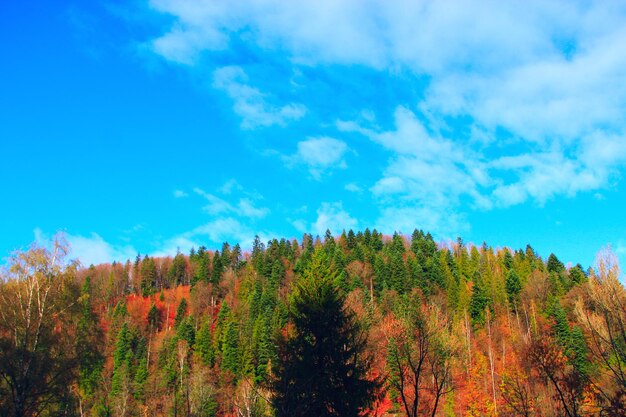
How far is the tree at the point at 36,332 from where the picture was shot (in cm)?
1978

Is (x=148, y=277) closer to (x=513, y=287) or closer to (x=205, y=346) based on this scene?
(x=205, y=346)

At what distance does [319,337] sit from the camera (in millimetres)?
20422

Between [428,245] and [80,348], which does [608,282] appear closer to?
[80,348]

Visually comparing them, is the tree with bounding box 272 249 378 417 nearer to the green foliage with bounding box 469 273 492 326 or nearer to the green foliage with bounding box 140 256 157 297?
the green foliage with bounding box 469 273 492 326

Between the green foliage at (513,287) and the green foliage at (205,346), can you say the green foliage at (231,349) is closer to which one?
the green foliage at (205,346)

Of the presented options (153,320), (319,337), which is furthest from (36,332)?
(153,320)

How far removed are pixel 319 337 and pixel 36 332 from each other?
14.0 m

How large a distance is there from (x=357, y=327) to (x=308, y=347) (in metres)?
2.67

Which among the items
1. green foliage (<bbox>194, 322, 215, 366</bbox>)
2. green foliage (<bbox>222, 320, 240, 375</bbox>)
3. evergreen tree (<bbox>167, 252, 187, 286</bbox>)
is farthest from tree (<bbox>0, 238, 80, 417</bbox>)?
evergreen tree (<bbox>167, 252, 187, 286</bbox>)

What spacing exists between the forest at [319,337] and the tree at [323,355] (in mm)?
63

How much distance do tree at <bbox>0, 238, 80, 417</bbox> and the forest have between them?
0.06m

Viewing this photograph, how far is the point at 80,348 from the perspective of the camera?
22.5 m

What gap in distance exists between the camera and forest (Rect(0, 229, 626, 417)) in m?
19.9

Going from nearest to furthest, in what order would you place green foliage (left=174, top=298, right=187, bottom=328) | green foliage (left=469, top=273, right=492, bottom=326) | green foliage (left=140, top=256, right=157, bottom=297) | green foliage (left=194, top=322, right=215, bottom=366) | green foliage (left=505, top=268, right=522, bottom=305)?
green foliage (left=194, top=322, right=215, bottom=366) < green foliage (left=469, top=273, right=492, bottom=326) < green foliage (left=505, top=268, right=522, bottom=305) < green foliage (left=174, top=298, right=187, bottom=328) < green foliage (left=140, top=256, right=157, bottom=297)
